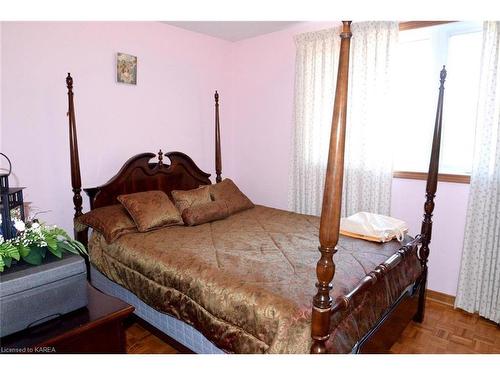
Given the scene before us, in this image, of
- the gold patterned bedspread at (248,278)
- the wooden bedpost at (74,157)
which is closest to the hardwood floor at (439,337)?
the gold patterned bedspread at (248,278)

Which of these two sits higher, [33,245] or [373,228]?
[33,245]

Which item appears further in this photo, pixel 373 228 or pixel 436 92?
pixel 436 92

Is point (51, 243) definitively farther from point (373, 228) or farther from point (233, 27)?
point (233, 27)

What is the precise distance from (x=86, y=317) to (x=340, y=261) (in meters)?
1.38

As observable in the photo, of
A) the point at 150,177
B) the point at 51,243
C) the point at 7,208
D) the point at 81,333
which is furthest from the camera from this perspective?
the point at 150,177

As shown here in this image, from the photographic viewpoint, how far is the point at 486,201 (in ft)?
8.39

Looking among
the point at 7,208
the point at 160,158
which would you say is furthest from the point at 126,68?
the point at 7,208

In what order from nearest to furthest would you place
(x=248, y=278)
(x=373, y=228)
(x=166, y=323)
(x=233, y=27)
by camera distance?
1. (x=248, y=278)
2. (x=166, y=323)
3. (x=373, y=228)
4. (x=233, y=27)

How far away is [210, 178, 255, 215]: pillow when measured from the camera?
320 centimetres

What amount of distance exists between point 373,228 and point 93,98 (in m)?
2.56

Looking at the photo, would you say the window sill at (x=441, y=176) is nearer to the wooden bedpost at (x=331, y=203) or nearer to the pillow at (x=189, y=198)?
the pillow at (x=189, y=198)

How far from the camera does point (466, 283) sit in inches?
108
